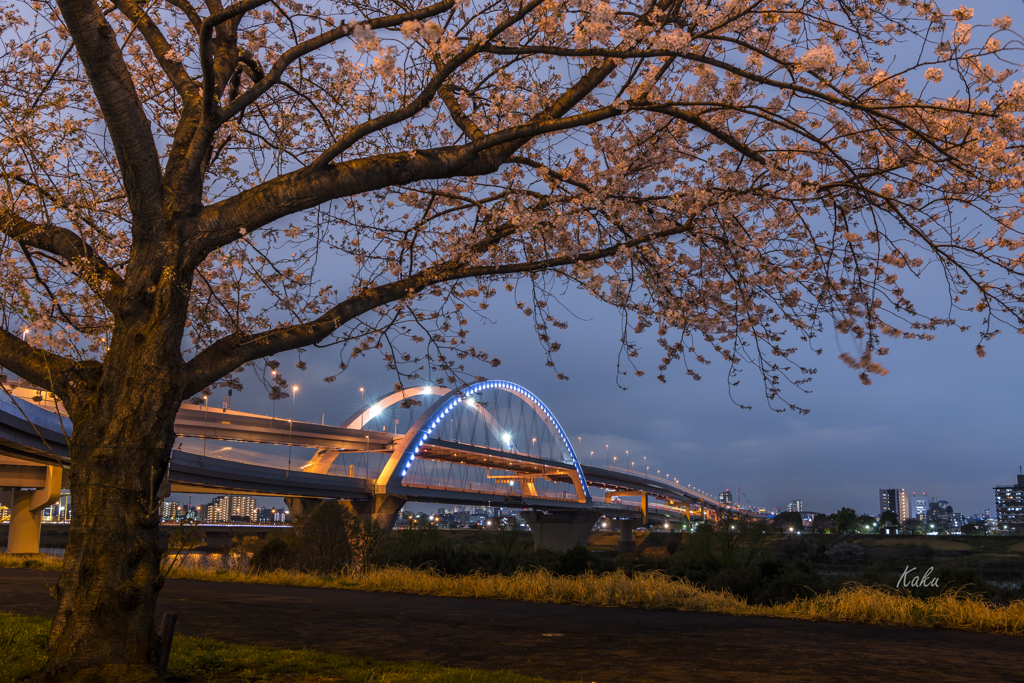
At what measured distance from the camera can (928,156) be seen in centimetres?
591

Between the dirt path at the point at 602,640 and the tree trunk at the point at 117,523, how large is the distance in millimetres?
2210

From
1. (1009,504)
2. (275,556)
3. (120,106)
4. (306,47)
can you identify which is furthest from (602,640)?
(1009,504)

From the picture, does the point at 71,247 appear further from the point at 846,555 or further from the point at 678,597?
the point at 846,555

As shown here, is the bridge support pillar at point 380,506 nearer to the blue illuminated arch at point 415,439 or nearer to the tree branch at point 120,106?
the blue illuminated arch at point 415,439

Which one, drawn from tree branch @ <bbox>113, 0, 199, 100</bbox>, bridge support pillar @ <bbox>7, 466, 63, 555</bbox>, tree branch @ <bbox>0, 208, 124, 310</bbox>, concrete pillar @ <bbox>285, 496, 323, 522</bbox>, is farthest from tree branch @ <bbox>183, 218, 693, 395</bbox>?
concrete pillar @ <bbox>285, 496, 323, 522</bbox>

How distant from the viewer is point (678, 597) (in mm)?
10625

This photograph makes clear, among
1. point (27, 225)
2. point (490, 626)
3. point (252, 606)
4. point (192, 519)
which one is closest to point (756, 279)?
point (490, 626)

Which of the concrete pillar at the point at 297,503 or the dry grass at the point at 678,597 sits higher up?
the dry grass at the point at 678,597

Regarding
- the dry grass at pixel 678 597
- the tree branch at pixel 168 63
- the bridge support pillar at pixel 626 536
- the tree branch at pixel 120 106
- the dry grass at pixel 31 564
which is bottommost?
the bridge support pillar at pixel 626 536

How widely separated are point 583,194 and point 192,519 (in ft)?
14.5

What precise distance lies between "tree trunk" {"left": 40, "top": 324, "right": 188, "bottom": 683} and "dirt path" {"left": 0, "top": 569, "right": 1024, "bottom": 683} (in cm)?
221

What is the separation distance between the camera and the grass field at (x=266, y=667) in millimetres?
4918

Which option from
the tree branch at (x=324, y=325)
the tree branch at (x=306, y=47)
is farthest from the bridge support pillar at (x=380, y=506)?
the tree branch at (x=306, y=47)

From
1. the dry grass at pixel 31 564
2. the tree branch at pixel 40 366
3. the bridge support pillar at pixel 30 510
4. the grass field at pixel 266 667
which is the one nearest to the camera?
the grass field at pixel 266 667
